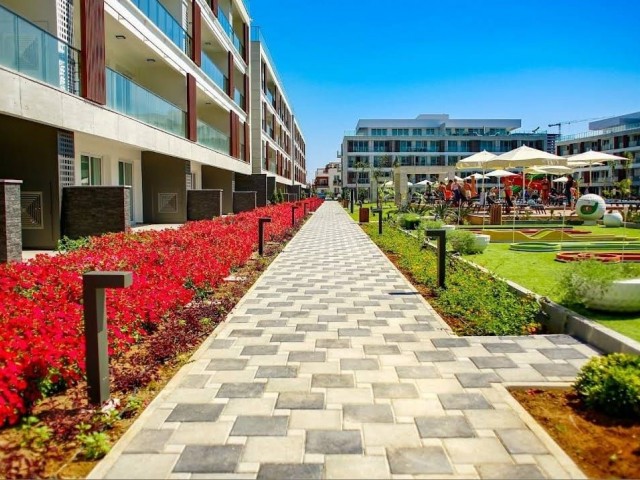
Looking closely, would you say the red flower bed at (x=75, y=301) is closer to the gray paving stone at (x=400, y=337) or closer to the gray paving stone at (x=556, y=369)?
the gray paving stone at (x=400, y=337)

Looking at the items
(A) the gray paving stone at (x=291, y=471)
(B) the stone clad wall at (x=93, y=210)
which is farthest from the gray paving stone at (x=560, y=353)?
(B) the stone clad wall at (x=93, y=210)

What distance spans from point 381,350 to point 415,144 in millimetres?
95295

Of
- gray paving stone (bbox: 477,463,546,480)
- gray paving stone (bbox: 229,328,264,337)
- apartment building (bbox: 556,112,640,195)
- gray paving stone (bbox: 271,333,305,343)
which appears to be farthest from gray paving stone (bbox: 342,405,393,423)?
apartment building (bbox: 556,112,640,195)

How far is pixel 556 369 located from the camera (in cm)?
494

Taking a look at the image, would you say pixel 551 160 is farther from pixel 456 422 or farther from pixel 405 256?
pixel 456 422

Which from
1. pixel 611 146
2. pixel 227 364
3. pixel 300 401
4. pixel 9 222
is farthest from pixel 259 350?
pixel 611 146

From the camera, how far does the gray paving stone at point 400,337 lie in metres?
5.96

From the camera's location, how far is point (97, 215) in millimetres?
13570

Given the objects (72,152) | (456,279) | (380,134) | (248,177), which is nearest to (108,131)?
(72,152)

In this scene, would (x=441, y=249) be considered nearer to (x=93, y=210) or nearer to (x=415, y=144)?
(x=93, y=210)

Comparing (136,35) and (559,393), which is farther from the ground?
(136,35)

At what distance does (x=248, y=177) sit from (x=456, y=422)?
108ft

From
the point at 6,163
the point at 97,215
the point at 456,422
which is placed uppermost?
the point at 6,163

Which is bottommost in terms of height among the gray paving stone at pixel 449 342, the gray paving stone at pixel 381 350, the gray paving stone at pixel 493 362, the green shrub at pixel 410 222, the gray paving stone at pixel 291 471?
the gray paving stone at pixel 291 471
